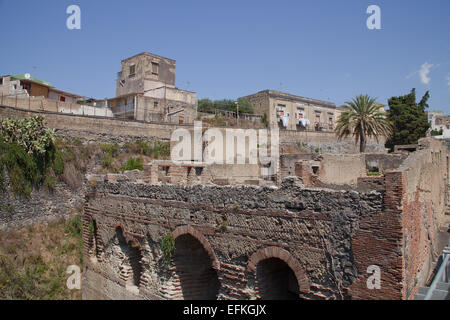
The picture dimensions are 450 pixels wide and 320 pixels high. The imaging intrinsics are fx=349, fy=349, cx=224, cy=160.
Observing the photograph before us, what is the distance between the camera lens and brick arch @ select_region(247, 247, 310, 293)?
23.4ft

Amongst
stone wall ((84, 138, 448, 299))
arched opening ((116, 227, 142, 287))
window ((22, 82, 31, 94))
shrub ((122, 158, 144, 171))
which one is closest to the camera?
stone wall ((84, 138, 448, 299))

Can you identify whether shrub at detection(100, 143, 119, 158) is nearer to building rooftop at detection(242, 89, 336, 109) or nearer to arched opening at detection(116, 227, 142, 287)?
arched opening at detection(116, 227, 142, 287)

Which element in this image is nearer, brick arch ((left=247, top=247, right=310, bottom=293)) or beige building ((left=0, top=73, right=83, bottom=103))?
brick arch ((left=247, top=247, right=310, bottom=293))

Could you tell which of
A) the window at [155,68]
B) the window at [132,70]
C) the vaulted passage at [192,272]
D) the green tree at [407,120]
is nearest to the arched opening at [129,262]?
the vaulted passage at [192,272]

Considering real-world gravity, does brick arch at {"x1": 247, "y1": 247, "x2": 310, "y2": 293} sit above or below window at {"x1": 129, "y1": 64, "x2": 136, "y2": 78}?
below

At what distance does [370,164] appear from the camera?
18.5 metres

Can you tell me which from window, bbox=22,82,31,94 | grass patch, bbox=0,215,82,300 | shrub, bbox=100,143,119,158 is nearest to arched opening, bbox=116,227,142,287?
grass patch, bbox=0,215,82,300

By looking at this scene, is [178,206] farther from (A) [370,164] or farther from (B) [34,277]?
(A) [370,164]

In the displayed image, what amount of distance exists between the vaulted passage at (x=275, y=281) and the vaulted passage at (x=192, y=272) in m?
2.50

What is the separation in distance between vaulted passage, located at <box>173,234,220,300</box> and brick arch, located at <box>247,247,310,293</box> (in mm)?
2533

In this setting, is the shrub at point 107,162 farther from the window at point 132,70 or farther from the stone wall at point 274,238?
the window at point 132,70

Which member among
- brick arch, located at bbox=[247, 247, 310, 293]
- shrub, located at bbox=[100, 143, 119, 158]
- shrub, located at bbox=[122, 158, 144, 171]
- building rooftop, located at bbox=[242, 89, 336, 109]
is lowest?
brick arch, located at bbox=[247, 247, 310, 293]

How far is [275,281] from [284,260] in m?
1.52

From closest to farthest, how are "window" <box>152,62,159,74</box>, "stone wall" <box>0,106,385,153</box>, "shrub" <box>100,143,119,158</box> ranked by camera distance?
"stone wall" <box>0,106,385,153</box>
"shrub" <box>100,143,119,158</box>
"window" <box>152,62,159,74</box>
